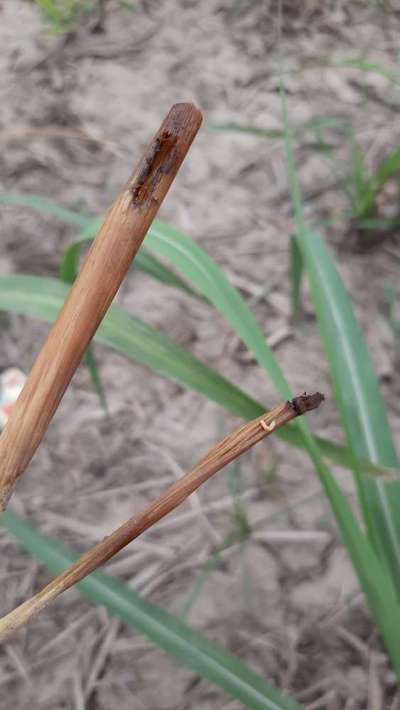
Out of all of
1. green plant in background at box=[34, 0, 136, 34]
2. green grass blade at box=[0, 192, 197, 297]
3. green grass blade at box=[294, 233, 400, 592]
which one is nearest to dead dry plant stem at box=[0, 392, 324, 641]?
green grass blade at box=[294, 233, 400, 592]

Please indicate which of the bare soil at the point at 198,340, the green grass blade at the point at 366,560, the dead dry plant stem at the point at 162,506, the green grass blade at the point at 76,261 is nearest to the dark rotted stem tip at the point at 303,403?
the dead dry plant stem at the point at 162,506

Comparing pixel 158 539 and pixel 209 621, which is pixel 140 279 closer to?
pixel 158 539

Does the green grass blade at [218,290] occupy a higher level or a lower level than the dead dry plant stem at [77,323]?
lower

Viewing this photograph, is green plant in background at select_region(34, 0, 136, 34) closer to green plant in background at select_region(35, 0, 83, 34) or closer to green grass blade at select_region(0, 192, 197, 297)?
green plant in background at select_region(35, 0, 83, 34)

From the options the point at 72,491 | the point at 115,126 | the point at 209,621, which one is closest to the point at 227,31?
the point at 115,126

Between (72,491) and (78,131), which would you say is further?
(78,131)

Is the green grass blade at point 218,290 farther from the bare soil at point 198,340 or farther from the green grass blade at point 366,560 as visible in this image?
the bare soil at point 198,340
